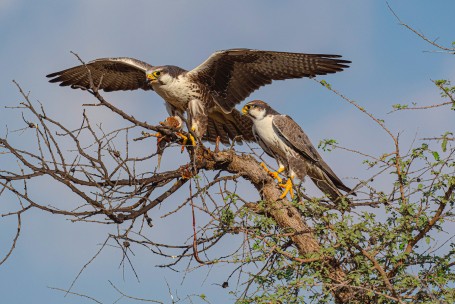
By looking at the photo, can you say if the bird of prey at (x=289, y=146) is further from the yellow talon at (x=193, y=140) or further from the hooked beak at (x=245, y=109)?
the yellow talon at (x=193, y=140)

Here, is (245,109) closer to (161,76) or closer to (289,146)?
(289,146)

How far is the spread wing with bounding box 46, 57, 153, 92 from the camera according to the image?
793 centimetres

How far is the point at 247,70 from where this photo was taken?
7258 mm

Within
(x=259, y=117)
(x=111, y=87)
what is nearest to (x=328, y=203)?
(x=259, y=117)

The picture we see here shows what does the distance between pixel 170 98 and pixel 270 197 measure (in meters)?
1.85

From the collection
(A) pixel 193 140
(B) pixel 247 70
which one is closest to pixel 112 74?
(B) pixel 247 70

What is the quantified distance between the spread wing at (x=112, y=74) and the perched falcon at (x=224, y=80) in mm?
503

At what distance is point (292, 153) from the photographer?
6609mm

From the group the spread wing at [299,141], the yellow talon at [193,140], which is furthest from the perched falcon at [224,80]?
the spread wing at [299,141]

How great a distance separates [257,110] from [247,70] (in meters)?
0.71

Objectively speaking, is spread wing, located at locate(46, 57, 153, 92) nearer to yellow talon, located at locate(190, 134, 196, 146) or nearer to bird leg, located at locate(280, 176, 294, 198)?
yellow talon, located at locate(190, 134, 196, 146)

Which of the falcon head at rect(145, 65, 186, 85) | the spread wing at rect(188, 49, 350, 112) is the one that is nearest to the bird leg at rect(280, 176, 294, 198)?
the spread wing at rect(188, 49, 350, 112)

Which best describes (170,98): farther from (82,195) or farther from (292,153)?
(82,195)

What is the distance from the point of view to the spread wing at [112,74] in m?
7.93
